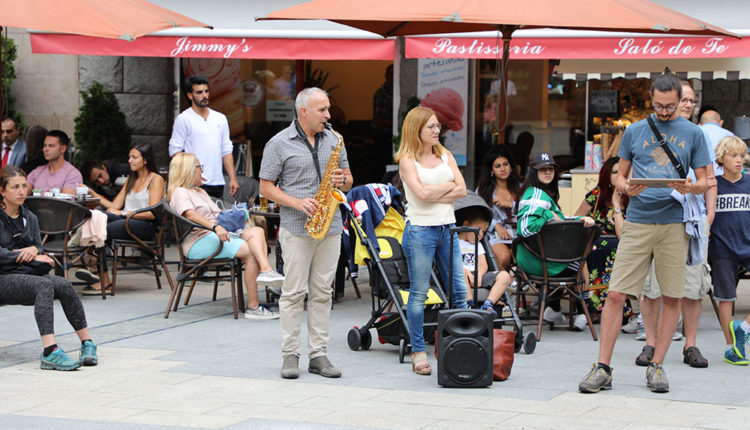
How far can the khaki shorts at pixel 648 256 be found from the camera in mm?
6699

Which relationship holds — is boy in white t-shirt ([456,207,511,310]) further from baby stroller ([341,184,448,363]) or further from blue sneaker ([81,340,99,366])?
blue sneaker ([81,340,99,366])

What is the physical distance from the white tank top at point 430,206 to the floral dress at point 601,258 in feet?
6.80

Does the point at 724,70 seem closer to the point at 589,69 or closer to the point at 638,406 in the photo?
the point at 589,69

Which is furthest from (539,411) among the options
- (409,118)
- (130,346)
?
(130,346)

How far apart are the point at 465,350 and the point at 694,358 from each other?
1.68 m

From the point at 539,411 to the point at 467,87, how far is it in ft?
28.8

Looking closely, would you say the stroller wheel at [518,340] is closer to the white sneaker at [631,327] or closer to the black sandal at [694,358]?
the black sandal at [694,358]

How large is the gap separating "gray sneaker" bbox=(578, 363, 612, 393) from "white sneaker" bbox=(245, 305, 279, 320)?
11.2 ft

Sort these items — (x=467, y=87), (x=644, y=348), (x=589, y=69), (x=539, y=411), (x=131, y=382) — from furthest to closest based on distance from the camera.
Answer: (x=467, y=87), (x=589, y=69), (x=644, y=348), (x=131, y=382), (x=539, y=411)

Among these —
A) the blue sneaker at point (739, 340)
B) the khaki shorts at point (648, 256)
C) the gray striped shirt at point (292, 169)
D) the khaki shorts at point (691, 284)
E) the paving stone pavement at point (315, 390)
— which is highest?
the gray striped shirt at point (292, 169)

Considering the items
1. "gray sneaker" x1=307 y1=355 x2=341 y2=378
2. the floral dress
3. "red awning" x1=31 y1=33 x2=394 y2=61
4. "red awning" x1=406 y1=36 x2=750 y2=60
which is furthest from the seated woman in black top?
"red awning" x1=406 y1=36 x2=750 y2=60

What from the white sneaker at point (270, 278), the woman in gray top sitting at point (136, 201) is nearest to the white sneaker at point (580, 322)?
the white sneaker at point (270, 278)

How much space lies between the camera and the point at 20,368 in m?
7.25

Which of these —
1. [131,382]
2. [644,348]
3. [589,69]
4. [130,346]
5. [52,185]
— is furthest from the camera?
[589,69]
